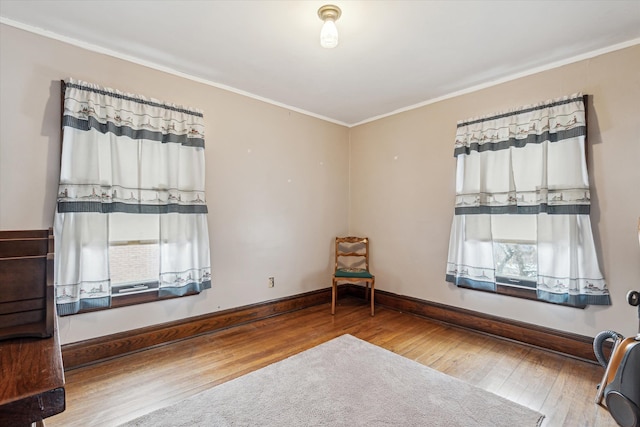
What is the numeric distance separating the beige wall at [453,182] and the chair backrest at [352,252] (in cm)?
15

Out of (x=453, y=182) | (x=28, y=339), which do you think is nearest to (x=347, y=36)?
(x=453, y=182)

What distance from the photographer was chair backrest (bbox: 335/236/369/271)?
13.8 feet

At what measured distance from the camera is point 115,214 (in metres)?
2.62

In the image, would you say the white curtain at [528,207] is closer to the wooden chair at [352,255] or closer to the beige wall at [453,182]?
the beige wall at [453,182]

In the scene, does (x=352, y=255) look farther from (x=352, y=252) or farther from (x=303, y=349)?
(x=303, y=349)

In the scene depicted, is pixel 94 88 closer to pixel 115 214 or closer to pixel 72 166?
pixel 72 166

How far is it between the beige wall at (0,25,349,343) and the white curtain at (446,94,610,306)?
5.81 ft

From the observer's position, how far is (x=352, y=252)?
439cm

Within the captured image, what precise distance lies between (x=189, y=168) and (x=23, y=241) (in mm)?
1926

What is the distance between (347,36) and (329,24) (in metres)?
0.38

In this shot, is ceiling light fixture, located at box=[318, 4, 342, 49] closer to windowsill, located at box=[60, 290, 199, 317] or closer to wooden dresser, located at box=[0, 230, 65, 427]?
A: wooden dresser, located at box=[0, 230, 65, 427]

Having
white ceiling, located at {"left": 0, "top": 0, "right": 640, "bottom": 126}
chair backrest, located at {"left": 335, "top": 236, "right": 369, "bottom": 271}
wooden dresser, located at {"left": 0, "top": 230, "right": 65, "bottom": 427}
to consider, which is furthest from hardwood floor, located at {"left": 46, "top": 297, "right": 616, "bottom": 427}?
white ceiling, located at {"left": 0, "top": 0, "right": 640, "bottom": 126}

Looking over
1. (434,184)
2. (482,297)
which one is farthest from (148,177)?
Answer: (482,297)

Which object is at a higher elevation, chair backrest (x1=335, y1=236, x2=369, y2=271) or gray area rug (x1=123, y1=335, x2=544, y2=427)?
chair backrest (x1=335, y1=236, x2=369, y2=271)
